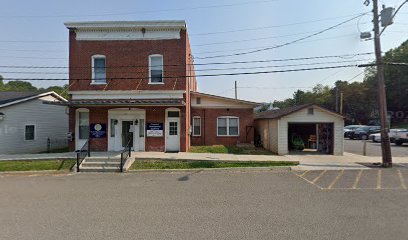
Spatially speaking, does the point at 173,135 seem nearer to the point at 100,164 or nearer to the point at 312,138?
the point at 100,164

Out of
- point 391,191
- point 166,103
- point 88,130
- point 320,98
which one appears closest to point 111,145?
point 88,130

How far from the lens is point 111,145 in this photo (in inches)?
690

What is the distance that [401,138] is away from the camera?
2641 cm

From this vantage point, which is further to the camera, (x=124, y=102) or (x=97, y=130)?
(x=97, y=130)

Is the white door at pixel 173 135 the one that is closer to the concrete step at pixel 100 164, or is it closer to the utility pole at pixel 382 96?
the concrete step at pixel 100 164

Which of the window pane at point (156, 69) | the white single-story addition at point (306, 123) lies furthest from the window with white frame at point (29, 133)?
the white single-story addition at point (306, 123)

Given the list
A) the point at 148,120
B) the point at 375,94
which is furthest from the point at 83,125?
A: the point at 375,94

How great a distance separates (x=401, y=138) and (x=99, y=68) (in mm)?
27972

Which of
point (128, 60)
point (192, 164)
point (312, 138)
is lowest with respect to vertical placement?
point (192, 164)

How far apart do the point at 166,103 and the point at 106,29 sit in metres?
6.51

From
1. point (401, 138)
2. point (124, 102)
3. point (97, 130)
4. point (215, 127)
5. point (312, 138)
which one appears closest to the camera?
point (124, 102)

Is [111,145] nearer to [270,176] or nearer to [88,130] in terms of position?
[88,130]

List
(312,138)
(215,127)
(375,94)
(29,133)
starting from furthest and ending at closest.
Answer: (375,94) < (215,127) < (312,138) < (29,133)

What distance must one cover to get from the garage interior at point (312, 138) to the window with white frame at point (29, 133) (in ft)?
63.6
